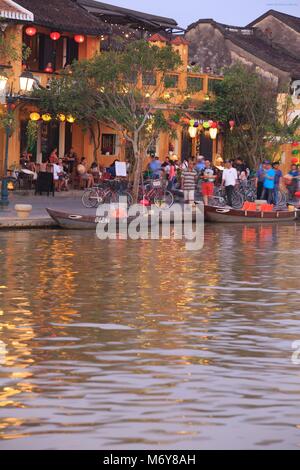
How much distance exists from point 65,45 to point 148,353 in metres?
36.4

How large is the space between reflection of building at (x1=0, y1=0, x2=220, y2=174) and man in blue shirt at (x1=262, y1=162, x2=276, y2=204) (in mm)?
3953

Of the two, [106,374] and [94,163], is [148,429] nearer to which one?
[106,374]

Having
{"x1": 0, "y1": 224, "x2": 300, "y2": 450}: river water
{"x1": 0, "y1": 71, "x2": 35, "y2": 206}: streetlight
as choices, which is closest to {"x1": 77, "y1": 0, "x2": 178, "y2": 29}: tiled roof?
{"x1": 0, "y1": 71, "x2": 35, "y2": 206}: streetlight

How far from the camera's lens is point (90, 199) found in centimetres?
3878

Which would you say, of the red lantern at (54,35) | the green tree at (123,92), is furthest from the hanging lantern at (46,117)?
the red lantern at (54,35)

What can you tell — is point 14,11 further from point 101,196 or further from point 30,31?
point 101,196

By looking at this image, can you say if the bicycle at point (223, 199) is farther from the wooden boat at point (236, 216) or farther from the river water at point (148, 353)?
the river water at point (148, 353)

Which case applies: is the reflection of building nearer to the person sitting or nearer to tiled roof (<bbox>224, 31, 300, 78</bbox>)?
the person sitting

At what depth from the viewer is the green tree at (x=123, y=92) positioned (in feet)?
129

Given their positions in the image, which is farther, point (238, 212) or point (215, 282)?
point (238, 212)

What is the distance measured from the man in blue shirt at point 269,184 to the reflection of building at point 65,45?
156 inches

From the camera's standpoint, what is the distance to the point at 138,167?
38.0m
